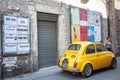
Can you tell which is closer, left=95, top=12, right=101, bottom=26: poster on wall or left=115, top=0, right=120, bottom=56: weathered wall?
left=95, top=12, right=101, bottom=26: poster on wall

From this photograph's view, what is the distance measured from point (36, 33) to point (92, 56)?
3191 mm

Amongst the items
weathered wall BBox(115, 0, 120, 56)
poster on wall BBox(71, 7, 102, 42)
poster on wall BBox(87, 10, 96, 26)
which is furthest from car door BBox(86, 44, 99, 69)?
weathered wall BBox(115, 0, 120, 56)

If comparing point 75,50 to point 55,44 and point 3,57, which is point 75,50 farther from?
point 3,57

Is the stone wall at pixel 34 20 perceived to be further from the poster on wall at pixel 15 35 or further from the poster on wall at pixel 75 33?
the poster on wall at pixel 75 33

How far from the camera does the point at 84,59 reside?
8695mm

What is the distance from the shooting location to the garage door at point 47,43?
10591 mm

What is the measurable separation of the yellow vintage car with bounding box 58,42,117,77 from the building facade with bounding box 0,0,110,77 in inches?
68.7

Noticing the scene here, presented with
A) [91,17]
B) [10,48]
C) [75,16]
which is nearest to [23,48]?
[10,48]

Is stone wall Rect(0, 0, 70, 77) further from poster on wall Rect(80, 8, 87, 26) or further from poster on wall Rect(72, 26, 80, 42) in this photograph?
poster on wall Rect(80, 8, 87, 26)

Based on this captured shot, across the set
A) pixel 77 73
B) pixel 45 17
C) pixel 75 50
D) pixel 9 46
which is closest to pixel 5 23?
pixel 9 46

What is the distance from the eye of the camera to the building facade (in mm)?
8766

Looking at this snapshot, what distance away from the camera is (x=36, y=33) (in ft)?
32.9

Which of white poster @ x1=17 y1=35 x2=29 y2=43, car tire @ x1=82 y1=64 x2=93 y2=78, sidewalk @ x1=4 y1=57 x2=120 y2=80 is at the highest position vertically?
white poster @ x1=17 y1=35 x2=29 y2=43

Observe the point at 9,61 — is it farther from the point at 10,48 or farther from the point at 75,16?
the point at 75,16
